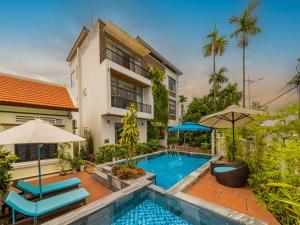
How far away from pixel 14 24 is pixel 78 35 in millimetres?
6790

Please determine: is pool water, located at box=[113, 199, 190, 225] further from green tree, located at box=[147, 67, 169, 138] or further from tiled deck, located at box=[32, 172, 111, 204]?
green tree, located at box=[147, 67, 169, 138]

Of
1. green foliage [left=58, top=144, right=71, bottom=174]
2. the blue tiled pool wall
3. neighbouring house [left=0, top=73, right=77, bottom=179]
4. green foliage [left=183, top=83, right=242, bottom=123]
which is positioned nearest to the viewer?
the blue tiled pool wall

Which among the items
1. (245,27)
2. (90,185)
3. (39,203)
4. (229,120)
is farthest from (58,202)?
(245,27)

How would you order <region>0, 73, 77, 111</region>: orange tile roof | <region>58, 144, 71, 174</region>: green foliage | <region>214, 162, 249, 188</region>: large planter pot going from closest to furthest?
<region>214, 162, 249, 188</region>: large planter pot < <region>0, 73, 77, 111</region>: orange tile roof < <region>58, 144, 71, 174</region>: green foliage

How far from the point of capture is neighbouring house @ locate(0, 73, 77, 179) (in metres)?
7.27

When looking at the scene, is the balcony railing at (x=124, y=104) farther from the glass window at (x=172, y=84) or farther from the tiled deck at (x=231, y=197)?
the tiled deck at (x=231, y=197)

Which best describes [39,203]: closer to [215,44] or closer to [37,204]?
[37,204]

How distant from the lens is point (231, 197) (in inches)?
197

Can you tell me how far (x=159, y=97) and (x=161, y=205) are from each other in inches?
571

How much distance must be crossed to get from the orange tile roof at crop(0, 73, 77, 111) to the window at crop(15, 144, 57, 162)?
2.30 metres

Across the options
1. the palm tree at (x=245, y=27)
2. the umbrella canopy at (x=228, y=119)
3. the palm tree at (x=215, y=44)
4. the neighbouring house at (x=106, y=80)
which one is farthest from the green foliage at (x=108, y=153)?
the palm tree at (x=245, y=27)

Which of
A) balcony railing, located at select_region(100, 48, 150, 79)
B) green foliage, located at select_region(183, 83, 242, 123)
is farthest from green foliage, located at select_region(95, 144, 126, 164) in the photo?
green foliage, located at select_region(183, 83, 242, 123)

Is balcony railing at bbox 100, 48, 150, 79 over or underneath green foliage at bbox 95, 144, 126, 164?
over

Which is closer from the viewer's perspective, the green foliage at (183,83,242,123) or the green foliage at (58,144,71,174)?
the green foliage at (58,144,71,174)
